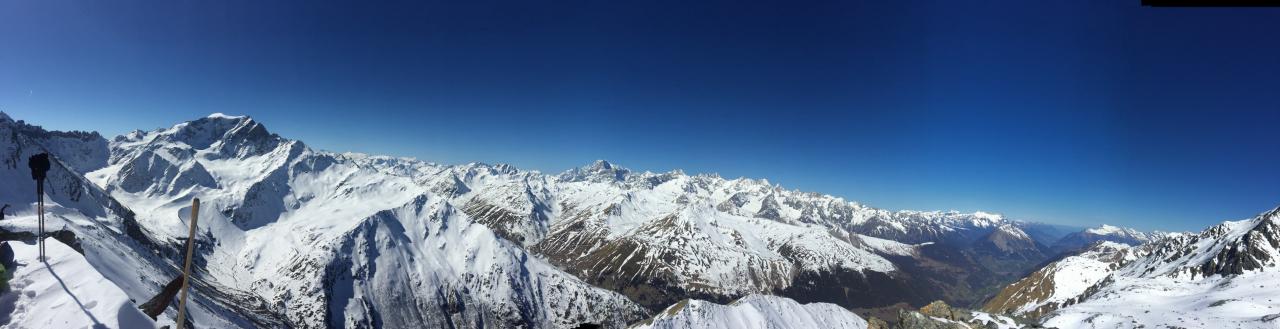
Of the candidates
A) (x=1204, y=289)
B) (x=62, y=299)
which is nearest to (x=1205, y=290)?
(x=1204, y=289)

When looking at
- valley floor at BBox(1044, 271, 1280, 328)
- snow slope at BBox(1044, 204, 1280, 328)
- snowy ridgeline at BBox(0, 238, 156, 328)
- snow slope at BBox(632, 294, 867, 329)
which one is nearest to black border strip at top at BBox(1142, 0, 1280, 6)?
snowy ridgeline at BBox(0, 238, 156, 328)

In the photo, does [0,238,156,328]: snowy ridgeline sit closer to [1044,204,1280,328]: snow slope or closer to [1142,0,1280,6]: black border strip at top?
[1142,0,1280,6]: black border strip at top

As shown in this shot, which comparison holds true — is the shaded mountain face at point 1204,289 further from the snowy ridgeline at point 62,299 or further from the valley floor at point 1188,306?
the snowy ridgeline at point 62,299

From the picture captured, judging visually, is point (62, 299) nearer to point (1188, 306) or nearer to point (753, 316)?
point (753, 316)

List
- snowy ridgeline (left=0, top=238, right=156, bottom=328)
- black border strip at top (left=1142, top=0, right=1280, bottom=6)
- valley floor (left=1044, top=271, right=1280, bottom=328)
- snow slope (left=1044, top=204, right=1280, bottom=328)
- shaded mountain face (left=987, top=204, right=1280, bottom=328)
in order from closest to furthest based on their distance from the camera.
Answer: black border strip at top (left=1142, top=0, right=1280, bottom=6) < snowy ridgeline (left=0, top=238, right=156, bottom=328) < valley floor (left=1044, top=271, right=1280, bottom=328) < snow slope (left=1044, top=204, right=1280, bottom=328) < shaded mountain face (left=987, top=204, right=1280, bottom=328)

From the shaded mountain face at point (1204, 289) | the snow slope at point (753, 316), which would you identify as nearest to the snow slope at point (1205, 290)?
the shaded mountain face at point (1204, 289)
